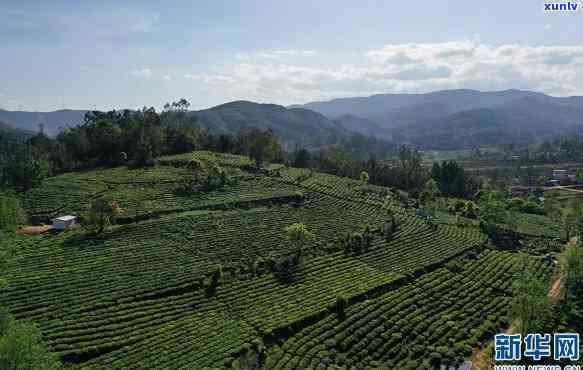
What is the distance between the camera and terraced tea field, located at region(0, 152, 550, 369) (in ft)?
122

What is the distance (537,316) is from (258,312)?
27.3 metres

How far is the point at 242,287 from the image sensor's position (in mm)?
47562

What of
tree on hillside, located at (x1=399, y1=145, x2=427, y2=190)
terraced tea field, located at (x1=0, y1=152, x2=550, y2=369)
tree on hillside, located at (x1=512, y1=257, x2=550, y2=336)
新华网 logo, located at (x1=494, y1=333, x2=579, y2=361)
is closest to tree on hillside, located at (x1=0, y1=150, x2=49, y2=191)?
terraced tea field, located at (x1=0, y1=152, x2=550, y2=369)

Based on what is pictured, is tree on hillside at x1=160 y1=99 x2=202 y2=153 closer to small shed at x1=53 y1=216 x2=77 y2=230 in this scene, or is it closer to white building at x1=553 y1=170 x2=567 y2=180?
small shed at x1=53 y1=216 x2=77 y2=230

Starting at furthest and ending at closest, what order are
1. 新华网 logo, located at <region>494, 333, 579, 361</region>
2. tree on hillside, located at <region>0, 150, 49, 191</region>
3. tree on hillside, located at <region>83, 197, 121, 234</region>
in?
tree on hillside, located at <region>0, 150, 49, 191</region> < tree on hillside, located at <region>83, 197, 121, 234</region> < 新华网 logo, located at <region>494, 333, 579, 361</region>

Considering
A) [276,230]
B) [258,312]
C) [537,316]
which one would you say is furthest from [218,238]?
[537,316]

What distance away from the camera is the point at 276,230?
211 ft

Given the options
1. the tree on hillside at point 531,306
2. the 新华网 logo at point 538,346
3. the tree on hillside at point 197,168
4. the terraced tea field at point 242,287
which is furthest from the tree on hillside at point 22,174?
the tree on hillside at point 531,306

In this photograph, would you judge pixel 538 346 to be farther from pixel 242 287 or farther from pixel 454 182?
pixel 454 182

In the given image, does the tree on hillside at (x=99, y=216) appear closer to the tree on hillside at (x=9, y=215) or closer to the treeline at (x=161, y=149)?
the tree on hillside at (x=9, y=215)

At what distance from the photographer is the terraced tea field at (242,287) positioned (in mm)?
37125

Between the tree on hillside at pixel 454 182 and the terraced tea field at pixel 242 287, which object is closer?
the terraced tea field at pixel 242 287

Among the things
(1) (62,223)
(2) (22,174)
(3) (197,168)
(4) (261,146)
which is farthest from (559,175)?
(2) (22,174)

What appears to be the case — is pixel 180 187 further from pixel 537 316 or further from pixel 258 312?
pixel 537 316
